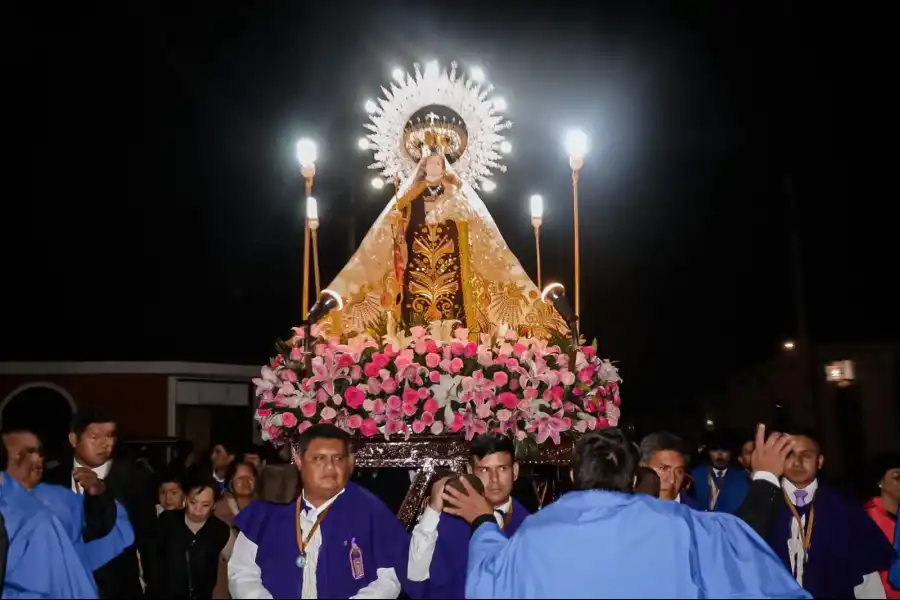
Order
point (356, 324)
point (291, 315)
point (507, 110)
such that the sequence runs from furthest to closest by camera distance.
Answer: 1. point (291, 315)
2. point (507, 110)
3. point (356, 324)

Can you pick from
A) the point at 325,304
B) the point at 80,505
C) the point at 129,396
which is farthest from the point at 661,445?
the point at 129,396

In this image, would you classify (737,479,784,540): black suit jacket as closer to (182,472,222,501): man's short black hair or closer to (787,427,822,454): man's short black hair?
(787,427,822,454): man's short black hair

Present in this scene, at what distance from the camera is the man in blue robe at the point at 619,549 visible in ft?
10.7

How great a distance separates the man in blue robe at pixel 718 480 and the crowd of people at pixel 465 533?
127 centimetres

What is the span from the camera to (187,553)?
6.32 metres

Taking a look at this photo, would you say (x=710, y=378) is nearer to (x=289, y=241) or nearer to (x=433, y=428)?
(x=289, y=241)

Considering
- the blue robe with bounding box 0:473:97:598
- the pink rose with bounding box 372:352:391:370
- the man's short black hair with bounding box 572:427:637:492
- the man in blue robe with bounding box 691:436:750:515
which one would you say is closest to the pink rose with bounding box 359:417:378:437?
the pink rose with bounding box 372:352:391:370

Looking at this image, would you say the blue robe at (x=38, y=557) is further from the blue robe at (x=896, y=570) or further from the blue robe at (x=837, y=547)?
the blue robe at (x=896, y=570)

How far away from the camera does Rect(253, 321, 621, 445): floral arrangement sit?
534 cm

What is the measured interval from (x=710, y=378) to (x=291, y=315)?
12.0 metres

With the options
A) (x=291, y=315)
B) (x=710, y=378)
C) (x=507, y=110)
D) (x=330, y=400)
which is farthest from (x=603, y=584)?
(x=710, y=378)

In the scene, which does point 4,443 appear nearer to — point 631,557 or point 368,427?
point 368,427

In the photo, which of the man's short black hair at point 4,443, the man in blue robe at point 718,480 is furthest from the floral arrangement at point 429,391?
the man in blue robe at point 718,480

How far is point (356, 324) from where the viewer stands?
20.2 ft
